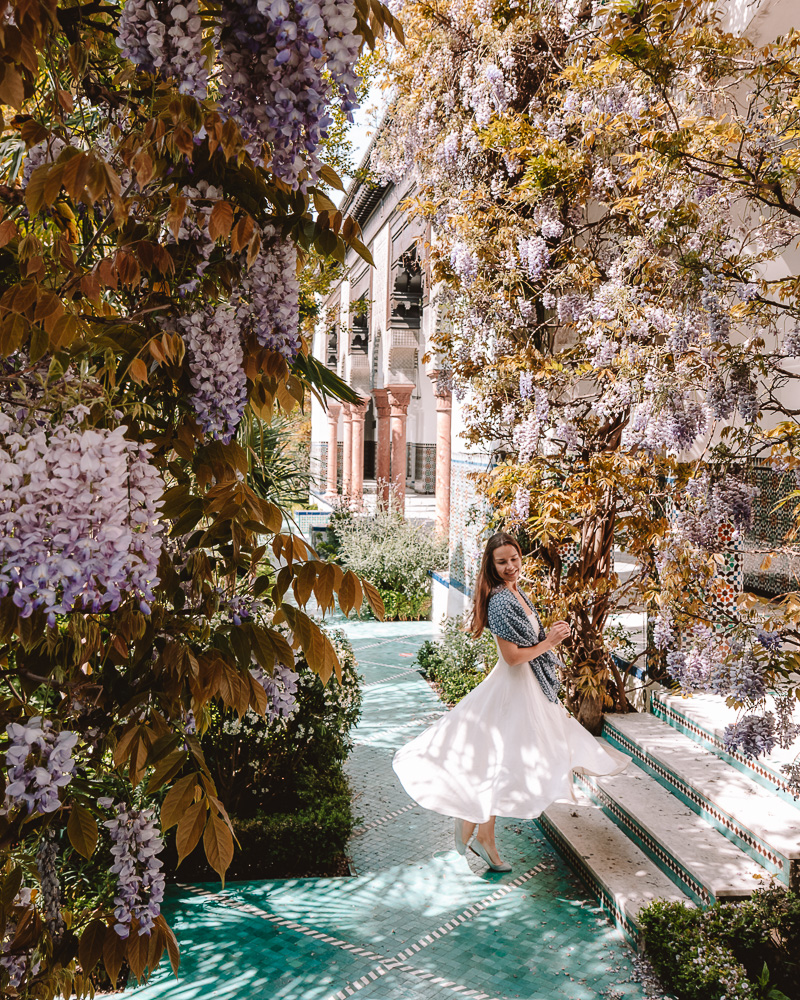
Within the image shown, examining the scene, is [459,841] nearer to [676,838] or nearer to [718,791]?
[676,838]

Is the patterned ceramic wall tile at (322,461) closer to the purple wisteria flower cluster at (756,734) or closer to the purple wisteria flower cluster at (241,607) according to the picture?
the purple wisteria flower cluster at (756,734)

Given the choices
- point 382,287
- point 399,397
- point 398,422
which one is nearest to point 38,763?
point 399,397

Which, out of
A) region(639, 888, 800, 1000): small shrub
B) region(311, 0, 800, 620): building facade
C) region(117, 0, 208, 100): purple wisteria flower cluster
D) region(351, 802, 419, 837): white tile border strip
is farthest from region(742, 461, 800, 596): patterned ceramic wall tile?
region(117, 0, 208, 100): purple wisteria flower cluster

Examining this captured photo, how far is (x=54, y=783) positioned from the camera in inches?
36.9

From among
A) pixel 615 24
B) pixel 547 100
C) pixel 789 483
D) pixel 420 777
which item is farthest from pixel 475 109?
pixel 420 777

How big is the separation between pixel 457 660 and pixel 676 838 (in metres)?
3.01

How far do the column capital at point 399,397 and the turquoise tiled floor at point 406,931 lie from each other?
1203 centimetres

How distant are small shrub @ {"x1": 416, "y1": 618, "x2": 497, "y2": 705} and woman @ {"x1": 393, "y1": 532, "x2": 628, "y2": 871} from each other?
1.83 m

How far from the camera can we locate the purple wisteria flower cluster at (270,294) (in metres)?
1.20

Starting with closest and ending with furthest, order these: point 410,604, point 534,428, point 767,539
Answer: point 534,428 < point 767,539 < point 410,604

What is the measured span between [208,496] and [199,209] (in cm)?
39

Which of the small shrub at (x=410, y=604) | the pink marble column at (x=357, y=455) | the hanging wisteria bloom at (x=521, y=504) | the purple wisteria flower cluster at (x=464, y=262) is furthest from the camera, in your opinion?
the pink marble column at (x=357, y=455)

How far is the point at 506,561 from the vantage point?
3.89m

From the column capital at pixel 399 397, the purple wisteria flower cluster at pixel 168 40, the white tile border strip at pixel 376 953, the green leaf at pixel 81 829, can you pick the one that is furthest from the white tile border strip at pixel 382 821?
the column capital at pixel 399 397
